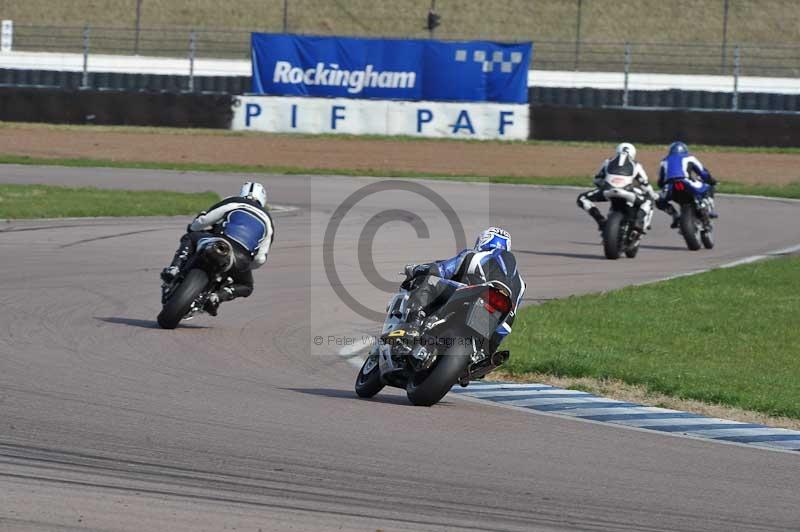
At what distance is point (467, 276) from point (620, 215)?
10.9 m

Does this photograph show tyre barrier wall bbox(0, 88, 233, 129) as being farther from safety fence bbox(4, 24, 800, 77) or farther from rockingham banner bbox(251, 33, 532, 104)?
safety fence bbox(4, 24, 800, 77)

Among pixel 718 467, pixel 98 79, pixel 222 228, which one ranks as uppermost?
pixel 98 79

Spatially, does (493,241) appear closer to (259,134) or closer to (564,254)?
(564,254)

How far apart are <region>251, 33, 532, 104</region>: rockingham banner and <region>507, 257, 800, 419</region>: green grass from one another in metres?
20.1

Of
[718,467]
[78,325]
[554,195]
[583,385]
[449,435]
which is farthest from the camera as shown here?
[554,195]

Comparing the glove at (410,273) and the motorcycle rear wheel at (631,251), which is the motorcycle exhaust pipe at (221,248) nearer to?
the glove at (410,273)

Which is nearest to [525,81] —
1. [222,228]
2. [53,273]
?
[53,273]

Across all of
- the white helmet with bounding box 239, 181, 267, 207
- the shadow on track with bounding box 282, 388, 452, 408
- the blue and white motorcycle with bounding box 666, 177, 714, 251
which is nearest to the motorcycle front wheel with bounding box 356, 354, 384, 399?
the shadow on track with bounding box 282, 388, 452, 408

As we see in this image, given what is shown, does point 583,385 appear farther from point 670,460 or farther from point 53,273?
point 53,273

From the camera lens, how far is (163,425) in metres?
8.52

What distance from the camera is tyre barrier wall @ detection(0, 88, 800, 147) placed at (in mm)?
34875

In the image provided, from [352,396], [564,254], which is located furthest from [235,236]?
[564,254]

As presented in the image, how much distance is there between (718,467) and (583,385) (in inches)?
116

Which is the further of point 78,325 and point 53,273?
point 53,273
